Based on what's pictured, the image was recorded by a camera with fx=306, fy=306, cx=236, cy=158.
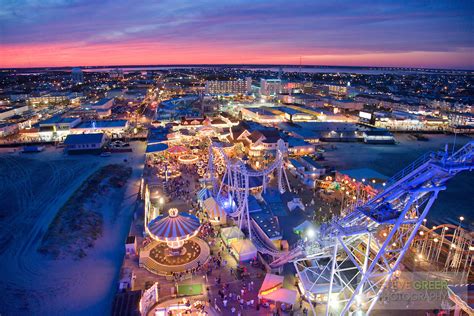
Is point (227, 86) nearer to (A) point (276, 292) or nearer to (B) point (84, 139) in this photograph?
(B) point (84, 139)

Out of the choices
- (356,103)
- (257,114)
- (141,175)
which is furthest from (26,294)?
(356,103)

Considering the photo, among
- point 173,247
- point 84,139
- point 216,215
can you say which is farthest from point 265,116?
point 173,247

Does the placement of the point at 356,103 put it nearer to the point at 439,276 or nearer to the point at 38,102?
the point at 439,276

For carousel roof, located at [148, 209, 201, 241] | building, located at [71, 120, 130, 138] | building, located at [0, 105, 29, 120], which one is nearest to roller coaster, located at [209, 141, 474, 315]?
carousel roof, located at [148, 209, 201, 241]

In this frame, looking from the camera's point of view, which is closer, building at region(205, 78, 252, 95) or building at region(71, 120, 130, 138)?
building at region(71, 120, 130, 138)

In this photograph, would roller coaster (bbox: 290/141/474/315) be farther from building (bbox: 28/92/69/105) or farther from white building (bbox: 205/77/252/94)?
white building (bbox: 205/77/252/94)

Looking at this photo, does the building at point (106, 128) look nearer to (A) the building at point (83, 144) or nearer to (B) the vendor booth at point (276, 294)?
(A) the building at point (83, 144)
